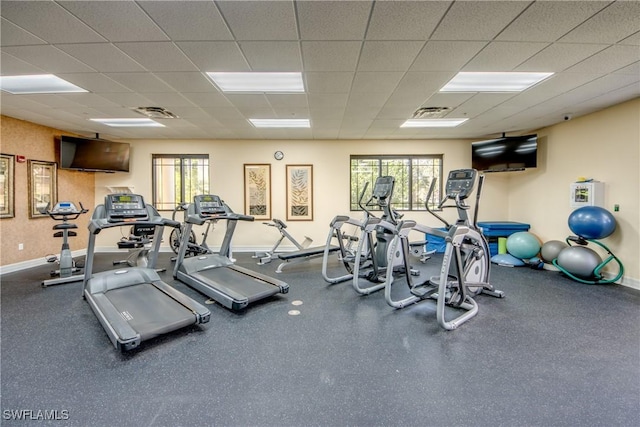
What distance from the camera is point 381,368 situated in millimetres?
2215

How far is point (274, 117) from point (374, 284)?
3.32 m

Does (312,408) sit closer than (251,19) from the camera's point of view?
Yes

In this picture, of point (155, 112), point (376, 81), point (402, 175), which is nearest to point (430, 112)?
point (376, 81)

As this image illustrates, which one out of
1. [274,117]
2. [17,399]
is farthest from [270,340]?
[274,117]

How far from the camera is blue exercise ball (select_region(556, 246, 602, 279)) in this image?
4203mm

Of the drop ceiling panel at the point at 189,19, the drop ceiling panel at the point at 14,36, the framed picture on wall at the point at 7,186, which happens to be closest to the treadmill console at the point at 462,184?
the drop ceiling panel at the point at 189,19

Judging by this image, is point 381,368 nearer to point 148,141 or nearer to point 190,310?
point 190,310

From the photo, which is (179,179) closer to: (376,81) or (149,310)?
(149,310)

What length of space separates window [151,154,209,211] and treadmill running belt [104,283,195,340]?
3662 mm

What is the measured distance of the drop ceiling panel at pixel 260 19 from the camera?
6.80 feet

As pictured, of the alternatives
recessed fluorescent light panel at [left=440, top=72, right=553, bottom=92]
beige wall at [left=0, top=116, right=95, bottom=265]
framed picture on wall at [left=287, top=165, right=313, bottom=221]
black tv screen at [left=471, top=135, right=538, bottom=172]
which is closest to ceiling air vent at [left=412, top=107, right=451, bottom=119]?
recessed fluorescent light panel at [left=440, top=72, right=553, bottom=92]

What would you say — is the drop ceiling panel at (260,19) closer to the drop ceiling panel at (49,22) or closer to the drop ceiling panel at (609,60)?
the drop ceiling panel at (49,22)

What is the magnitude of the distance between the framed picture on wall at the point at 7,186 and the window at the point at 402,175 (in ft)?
21.5

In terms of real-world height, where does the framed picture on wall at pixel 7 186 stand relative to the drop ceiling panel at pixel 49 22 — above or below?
below
